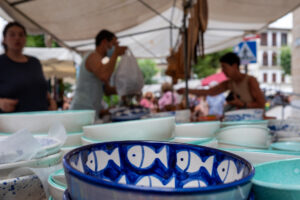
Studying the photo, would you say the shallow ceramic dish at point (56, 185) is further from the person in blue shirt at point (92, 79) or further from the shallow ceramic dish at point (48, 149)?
the person in blue shirt at point (92, 79)

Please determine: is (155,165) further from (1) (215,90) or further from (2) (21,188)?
(1) (215,90)

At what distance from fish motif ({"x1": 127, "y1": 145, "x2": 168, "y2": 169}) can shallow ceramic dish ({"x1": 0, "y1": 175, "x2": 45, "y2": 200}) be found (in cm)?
18

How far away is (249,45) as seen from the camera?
443 cm

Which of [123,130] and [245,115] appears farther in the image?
[245,115]

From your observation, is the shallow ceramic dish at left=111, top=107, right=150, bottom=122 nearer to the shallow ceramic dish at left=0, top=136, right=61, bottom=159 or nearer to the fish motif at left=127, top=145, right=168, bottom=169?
the shallow ceramic dish at left=0, top=136, right=61, bottom=159

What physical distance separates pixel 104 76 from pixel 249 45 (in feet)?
10.5

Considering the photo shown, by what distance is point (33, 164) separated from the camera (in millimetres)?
514

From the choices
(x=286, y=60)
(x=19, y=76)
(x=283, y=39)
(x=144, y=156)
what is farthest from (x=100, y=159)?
(x=283, y=39)

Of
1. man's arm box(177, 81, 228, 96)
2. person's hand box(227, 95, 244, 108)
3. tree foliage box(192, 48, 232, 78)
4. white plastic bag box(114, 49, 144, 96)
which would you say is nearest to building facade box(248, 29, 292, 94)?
tree foliage box(192, 48, 232, 78)

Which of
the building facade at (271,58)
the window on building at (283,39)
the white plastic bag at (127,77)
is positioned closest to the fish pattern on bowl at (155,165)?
the white plastic bag at (127,77)

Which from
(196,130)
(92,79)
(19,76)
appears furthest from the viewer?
(92,79)

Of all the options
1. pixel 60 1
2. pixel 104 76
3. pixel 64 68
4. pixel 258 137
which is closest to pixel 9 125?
pixel 258 137

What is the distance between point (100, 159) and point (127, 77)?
82.1 inches

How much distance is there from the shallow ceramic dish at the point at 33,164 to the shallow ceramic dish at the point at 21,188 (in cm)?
3
